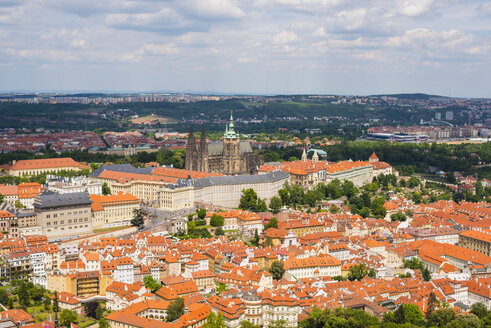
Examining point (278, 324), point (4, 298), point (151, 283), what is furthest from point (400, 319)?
point (4, 298)

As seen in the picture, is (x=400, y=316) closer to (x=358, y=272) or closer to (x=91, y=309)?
(x=358, y=272)

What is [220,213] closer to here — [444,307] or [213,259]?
[213,259]

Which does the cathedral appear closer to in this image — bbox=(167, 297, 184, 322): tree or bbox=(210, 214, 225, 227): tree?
bbox=(210, 214, 225, 227): tree

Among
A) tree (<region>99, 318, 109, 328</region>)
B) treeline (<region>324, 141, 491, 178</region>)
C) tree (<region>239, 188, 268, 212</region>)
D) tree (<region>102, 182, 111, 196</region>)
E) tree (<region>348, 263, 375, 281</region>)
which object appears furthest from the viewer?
treeline (<region>324, 141, 491, 178</region>)

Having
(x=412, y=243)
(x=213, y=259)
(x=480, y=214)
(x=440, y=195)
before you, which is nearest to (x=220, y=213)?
(x=213, y=259)

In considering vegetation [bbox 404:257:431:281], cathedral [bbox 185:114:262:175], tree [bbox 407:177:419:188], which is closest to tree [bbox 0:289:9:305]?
vegetation [bbox 404:257:431:281]

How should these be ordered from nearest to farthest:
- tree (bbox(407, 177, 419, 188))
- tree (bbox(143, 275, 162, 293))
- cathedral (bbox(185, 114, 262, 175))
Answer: tree (bbox(143, 275, 162, 293)) → cathedral (bbox(185, 114, 262, 175)) → tree (bbox(407, 177, 419, 188))

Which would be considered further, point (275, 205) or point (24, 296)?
point (275, 205)
